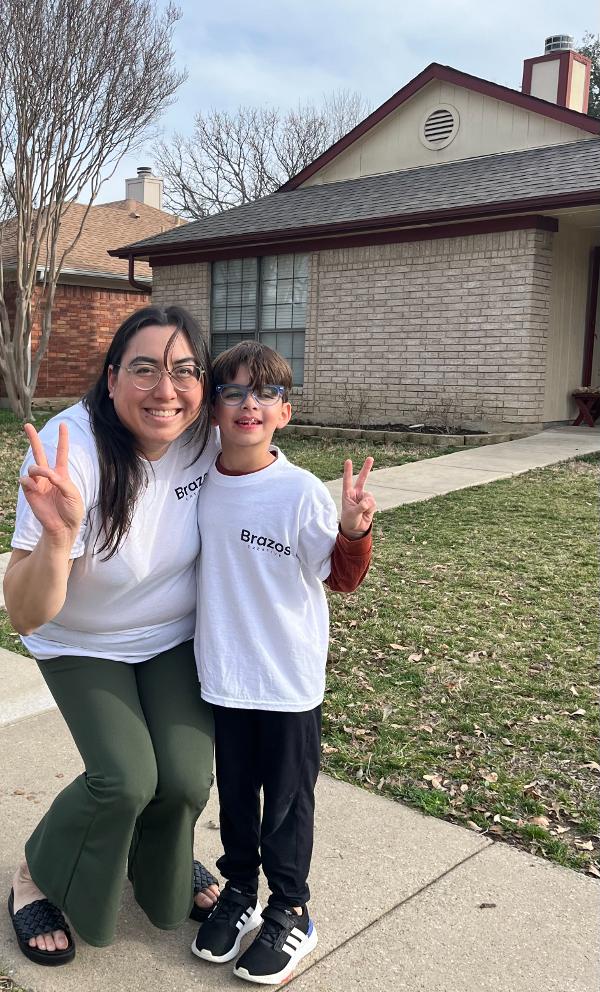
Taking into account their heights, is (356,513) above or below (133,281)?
below

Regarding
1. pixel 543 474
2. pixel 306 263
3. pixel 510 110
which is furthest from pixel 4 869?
pixel 510 110

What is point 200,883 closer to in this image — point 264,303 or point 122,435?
point 122,435

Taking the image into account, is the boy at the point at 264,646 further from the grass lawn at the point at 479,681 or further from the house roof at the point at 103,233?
the house roof at the point at 103,233

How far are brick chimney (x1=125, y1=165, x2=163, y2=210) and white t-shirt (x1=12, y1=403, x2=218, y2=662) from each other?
29423 millimetres

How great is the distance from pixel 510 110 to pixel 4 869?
1506 centimetres

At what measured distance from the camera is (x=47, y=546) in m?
2.10

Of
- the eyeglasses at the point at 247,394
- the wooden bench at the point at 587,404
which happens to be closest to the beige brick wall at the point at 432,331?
the wooden bench at the point at 587,404

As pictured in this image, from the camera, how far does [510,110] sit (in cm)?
1502

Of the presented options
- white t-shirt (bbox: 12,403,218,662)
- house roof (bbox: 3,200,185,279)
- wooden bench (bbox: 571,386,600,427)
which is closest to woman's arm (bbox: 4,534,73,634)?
white t-shirt (bbox: 12,403,218,662)

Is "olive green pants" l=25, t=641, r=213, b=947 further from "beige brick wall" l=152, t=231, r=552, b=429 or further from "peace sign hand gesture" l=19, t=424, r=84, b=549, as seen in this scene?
"beige brick wall" l=152, t=231, r=552, b=429

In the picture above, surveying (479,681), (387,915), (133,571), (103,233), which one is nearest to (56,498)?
(133,571)

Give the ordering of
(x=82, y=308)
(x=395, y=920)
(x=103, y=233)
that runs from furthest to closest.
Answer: (x=103, y=233) < (x=82, y=308) < (x=395, y=920)

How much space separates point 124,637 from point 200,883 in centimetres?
77

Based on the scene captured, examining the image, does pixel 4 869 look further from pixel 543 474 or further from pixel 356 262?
pixel 356 262
